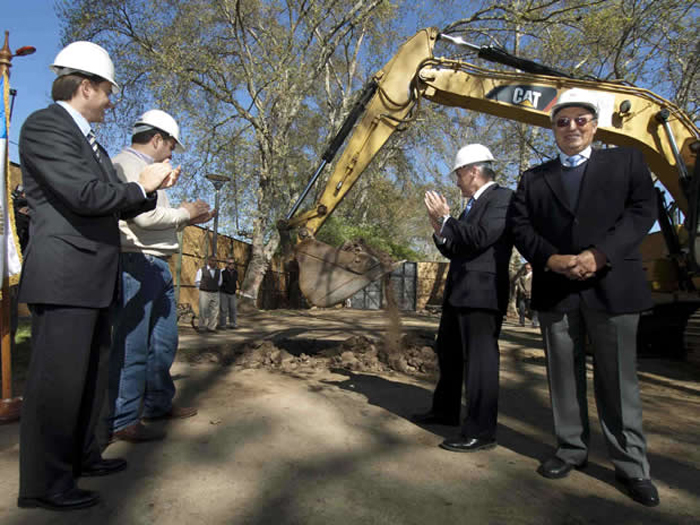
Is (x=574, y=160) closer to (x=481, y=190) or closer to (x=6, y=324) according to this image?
(x=481, y=190)

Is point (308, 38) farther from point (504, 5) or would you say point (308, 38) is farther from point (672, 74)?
point (672, 74)

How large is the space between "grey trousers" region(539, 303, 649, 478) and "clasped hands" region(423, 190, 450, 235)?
0.86 metres

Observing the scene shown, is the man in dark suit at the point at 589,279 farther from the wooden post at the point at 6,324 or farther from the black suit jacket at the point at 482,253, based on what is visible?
the wooden post at the point at 6,324

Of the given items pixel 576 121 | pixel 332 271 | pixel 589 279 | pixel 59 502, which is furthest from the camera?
pixel 332 271

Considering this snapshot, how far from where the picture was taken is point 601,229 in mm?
2436

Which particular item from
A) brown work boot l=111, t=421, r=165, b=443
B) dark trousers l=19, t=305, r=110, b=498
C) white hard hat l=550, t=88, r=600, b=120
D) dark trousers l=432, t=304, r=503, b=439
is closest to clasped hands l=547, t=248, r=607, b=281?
dark trousers l=432, t=304, r=503, b=439

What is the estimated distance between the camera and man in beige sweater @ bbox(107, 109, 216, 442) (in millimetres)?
2781

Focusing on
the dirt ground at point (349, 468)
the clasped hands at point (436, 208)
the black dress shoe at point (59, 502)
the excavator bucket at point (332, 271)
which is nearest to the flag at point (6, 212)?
the dirt ground at point (349, 468)

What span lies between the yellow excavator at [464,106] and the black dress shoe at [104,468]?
9.74 ft

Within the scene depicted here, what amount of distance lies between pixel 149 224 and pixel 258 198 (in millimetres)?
14832

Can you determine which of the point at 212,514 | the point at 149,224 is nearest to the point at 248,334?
the point at 149,224

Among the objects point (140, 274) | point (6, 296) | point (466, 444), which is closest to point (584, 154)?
point (466, 444)

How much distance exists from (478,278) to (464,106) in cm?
368

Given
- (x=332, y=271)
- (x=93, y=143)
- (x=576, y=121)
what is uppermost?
(x=576, y=121)
